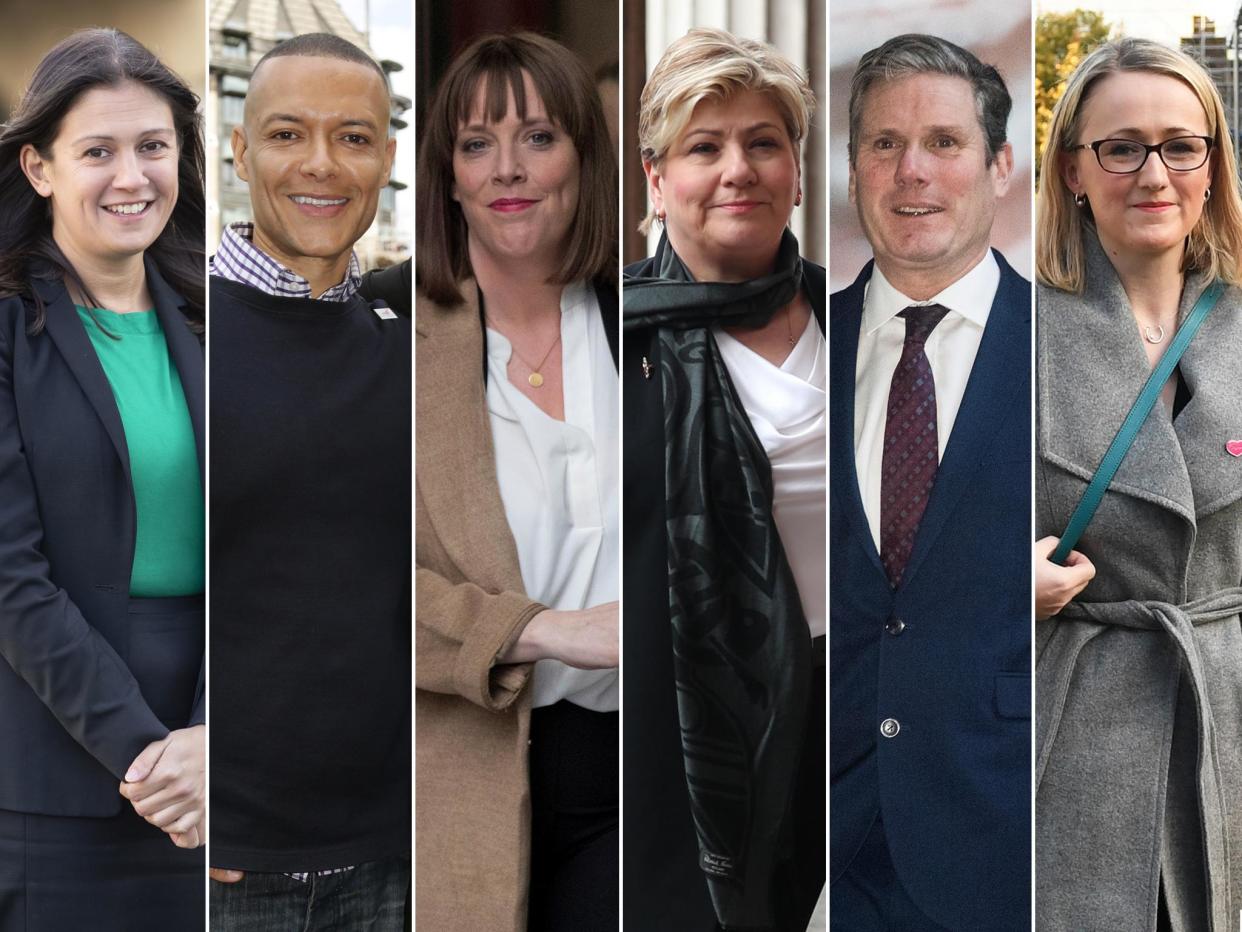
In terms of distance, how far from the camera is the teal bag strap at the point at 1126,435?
11.5 ft

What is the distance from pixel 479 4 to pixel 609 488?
1322 mm

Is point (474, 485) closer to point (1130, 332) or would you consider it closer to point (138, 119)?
point (138, 119)

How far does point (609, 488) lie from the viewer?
364 cm

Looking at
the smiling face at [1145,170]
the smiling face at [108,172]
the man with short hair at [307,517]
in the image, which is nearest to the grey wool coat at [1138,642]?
the smiling face at [1145,170]

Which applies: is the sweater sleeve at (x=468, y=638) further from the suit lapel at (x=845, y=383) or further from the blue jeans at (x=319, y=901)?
the suit lapel at (x=845, y=383)

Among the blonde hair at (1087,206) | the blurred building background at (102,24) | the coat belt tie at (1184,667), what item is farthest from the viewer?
the blurred building background at (102,24)

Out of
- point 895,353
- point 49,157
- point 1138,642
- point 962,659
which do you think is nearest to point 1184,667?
point 1138,642

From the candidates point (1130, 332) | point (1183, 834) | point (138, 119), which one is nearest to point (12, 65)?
point (138, 119)

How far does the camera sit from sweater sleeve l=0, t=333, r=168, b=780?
351 centimetres

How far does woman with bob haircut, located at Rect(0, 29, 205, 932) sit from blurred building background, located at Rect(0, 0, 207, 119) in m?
0.05

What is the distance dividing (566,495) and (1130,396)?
1.47 meters

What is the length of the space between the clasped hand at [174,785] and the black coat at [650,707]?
113cm

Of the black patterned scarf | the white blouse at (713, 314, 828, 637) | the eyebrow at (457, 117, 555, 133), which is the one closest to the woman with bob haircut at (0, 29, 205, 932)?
the eyebrow at (457, 117, 555, 133)

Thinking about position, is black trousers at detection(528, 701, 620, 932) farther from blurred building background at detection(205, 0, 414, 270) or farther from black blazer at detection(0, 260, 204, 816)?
blurred building background at detection(205, 0, 414, 270)
